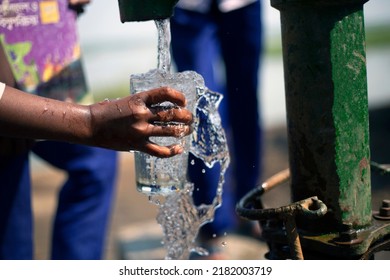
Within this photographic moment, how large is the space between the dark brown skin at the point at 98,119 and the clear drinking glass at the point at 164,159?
0.53ft

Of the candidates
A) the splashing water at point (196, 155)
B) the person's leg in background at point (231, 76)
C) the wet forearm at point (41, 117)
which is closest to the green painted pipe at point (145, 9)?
the splashing water at point (196, 155)

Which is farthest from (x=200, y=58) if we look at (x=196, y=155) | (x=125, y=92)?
(x=125, y=92)

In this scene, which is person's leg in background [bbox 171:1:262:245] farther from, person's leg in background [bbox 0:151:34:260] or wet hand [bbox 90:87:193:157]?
wet hand [bbox 90:87:193:157]

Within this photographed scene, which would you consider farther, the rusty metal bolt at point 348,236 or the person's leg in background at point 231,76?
the person's leg in background at point 231,76

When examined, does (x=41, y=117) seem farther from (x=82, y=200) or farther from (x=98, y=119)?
(x=82, y=200)

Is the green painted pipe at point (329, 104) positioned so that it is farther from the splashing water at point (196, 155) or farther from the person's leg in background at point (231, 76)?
the person's leg in background at point (231, 76)

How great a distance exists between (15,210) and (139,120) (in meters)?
1.33

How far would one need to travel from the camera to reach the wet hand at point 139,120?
145cm

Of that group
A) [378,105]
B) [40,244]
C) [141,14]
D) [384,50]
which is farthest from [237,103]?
[384,50]

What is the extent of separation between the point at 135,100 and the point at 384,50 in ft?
29.2

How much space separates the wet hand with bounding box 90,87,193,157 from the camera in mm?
1451

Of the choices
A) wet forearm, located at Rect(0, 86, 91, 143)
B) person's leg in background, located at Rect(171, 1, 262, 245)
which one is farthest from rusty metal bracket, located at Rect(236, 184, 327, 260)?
person's leg in background, located at Rect(171, 1, 262, 245)

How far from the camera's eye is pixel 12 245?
2660 mm
